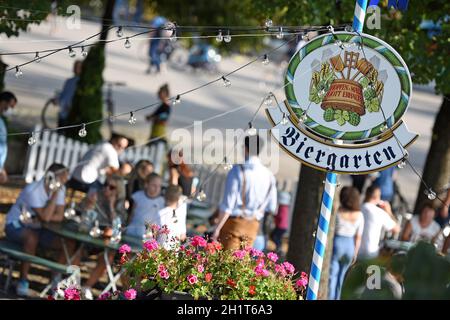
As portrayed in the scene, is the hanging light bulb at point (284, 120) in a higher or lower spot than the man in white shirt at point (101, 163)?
higher

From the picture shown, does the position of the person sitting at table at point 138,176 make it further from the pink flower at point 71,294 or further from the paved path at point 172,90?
the paved path at point 172,90

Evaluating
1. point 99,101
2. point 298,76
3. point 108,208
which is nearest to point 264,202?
point 108,208

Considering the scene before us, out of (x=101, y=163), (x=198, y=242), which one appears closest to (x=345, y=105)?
(x=198, y=242)

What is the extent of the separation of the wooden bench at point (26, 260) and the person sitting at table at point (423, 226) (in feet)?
13.9

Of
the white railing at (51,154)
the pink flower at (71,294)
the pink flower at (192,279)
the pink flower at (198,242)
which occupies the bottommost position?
the pink flower at (71,294)

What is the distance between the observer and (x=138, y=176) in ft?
37.5

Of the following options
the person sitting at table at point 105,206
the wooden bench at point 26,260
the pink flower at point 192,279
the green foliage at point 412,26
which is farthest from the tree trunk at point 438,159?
the pink flower at point 192,279

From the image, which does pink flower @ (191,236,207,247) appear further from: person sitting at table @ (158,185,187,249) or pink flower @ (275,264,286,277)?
person sitting at table @ (158,185,187,249)

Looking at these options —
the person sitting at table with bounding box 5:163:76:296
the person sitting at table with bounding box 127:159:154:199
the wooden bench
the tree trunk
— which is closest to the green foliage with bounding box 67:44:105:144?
the person sitting at table with bounding box 127:159:154:199

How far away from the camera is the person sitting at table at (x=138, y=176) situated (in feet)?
37.3

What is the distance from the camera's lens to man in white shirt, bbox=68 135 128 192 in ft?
38.1

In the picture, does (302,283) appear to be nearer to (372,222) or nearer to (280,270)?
(280,270)

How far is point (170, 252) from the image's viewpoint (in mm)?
6645
